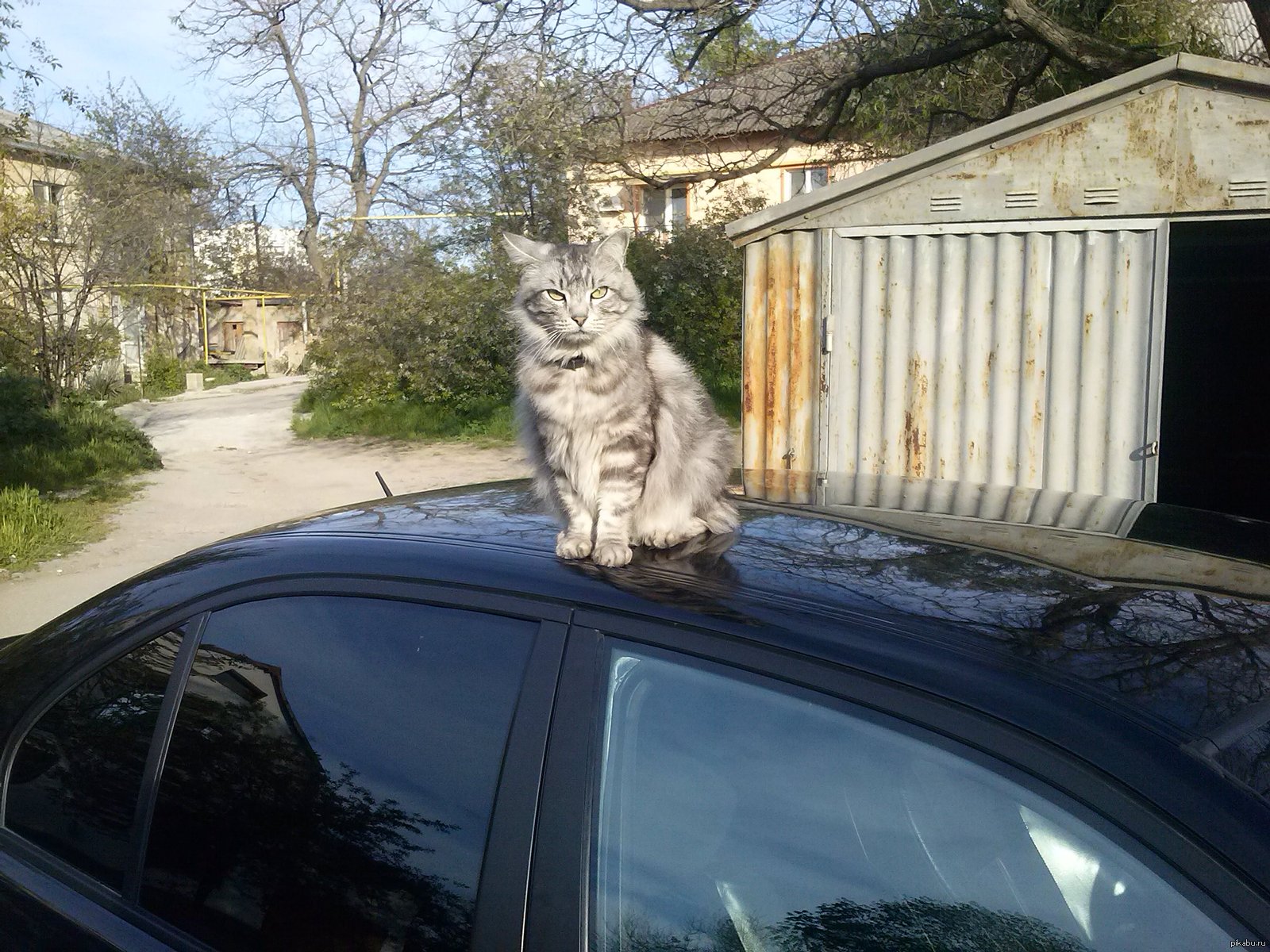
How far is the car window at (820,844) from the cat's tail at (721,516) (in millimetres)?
845

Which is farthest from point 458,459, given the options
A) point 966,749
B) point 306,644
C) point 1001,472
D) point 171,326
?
point 171,326

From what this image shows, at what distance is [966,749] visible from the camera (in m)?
1.41

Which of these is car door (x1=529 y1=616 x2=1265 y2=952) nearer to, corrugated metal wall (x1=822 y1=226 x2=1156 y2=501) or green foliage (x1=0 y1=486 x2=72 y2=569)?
corrugated metal wall (x1=822 y1=226 x2=1156 y2=501)

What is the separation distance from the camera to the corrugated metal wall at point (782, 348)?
7.39 metres

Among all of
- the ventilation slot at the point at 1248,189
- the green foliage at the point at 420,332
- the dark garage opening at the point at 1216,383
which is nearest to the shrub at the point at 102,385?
the green foliage at the point at 420,332

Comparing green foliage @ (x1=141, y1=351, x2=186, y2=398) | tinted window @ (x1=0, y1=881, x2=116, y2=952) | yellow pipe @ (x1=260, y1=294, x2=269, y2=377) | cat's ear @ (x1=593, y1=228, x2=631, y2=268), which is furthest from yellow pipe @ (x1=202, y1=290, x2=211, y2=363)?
tinted window @ (x1=0, y1=881, x2=116, y2=952)

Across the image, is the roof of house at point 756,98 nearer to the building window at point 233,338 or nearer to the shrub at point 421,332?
the shrub at point 421,332

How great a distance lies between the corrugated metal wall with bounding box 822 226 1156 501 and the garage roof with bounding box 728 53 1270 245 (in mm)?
179

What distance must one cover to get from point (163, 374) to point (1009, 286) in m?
22.9

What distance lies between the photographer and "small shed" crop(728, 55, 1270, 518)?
640 centimetres

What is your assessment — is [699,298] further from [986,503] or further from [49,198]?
[986,503]

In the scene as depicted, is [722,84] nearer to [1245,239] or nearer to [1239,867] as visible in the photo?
[1245,239]

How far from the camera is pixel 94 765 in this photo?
2.32 m


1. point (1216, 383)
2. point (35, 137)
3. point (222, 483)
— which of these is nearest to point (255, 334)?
point (35, 137)
